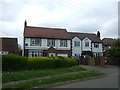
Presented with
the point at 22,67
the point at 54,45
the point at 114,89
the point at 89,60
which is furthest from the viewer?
the point at 54,45

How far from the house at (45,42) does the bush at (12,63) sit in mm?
21773

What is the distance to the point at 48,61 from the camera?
2181 cm

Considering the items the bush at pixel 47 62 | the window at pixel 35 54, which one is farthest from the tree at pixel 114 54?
the window at pixel 35 54

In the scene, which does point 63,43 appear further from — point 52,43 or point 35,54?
point 35,54

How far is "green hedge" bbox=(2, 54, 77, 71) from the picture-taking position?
17.5 metres

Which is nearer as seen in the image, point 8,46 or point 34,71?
point 34,71

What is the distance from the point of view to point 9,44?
5141cm

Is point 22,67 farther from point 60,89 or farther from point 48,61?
point 60,89

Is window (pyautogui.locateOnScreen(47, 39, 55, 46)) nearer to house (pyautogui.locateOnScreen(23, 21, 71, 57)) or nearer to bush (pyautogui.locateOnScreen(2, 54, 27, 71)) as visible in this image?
house (pyautogui.locateOnScreen(23, 21, 71, 57))

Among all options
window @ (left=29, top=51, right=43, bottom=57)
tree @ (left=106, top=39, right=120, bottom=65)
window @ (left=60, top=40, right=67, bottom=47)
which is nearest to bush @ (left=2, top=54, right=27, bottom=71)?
tree @ (left=106, top=39, right=120, bottom=65)

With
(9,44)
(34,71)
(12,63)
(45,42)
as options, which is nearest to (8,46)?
(9,44)

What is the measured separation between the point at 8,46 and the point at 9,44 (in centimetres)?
131

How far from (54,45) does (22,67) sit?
24.5m

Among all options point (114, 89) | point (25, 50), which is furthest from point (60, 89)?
point (25, 50)
